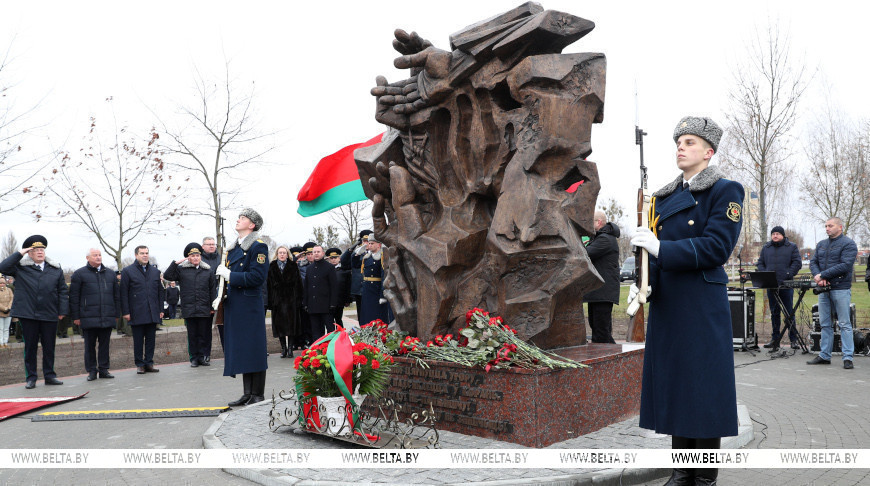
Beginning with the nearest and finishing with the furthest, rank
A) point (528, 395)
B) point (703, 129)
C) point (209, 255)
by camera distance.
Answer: point (703, 129) < point (528, 395) < point (209, 255)

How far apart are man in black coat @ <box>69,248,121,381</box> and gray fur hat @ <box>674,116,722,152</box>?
9.56 metres

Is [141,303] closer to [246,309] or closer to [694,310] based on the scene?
[246,309]

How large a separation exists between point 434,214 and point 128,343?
1296 centimetres

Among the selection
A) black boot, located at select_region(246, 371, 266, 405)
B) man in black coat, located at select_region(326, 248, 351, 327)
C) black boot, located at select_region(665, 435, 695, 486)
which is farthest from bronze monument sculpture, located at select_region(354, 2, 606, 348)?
man in black coat, located at select_region(326, 248, 351, 327)

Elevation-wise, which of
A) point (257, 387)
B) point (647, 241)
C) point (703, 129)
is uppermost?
point (703, 129)

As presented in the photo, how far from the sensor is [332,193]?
11.6 m

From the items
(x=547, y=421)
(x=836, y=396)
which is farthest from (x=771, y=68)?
(x=547, y=421)

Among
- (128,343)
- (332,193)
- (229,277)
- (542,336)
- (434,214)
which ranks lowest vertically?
(128,343)

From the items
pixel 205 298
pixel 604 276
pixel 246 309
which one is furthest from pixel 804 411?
pixel 205 298

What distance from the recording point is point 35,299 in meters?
9.75

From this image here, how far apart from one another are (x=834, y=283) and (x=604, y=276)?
3.88 meters

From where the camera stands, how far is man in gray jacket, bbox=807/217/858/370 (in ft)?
30.4

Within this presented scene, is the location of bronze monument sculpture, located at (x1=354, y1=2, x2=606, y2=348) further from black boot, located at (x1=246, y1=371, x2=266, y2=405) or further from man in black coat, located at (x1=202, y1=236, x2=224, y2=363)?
man in black coat, located at (x1=202, y1=236, x2=224, y2=363)

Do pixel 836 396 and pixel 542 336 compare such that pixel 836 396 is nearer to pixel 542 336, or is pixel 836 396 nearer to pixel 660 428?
pixel 542 336
